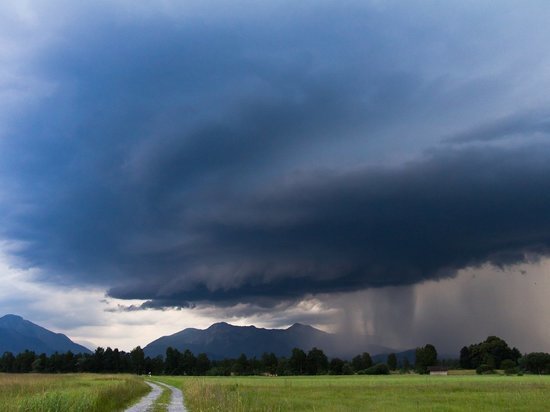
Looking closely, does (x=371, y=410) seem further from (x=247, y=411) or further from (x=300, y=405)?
(x=247, y=411)

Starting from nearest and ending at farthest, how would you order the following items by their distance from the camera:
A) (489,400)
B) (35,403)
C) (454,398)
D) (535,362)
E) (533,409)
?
(35,403)
(533,409)
(489,400)
(454,398)
(535,362)

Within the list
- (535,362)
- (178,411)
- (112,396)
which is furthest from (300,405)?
(535,362)

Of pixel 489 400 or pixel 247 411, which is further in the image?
pixel 489 400

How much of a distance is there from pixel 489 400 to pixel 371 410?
18.2 m

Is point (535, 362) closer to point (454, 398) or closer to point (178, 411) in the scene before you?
point (454, 398)

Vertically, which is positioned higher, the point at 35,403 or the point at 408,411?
the point at 35,403

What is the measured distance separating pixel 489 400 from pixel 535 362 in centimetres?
16665

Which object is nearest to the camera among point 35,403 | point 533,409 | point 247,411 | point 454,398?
point 35,403

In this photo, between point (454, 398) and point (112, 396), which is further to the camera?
point (454, 398)

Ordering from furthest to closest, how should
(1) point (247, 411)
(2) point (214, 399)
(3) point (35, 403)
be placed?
(2) point (214, 399)
(1) point (247, 411)
(3) point (35, 403)

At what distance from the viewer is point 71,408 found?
25203mm

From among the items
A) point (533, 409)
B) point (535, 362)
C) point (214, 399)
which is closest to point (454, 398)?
point (533, 409)

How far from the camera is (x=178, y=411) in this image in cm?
3531

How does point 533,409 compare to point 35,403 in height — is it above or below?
below
